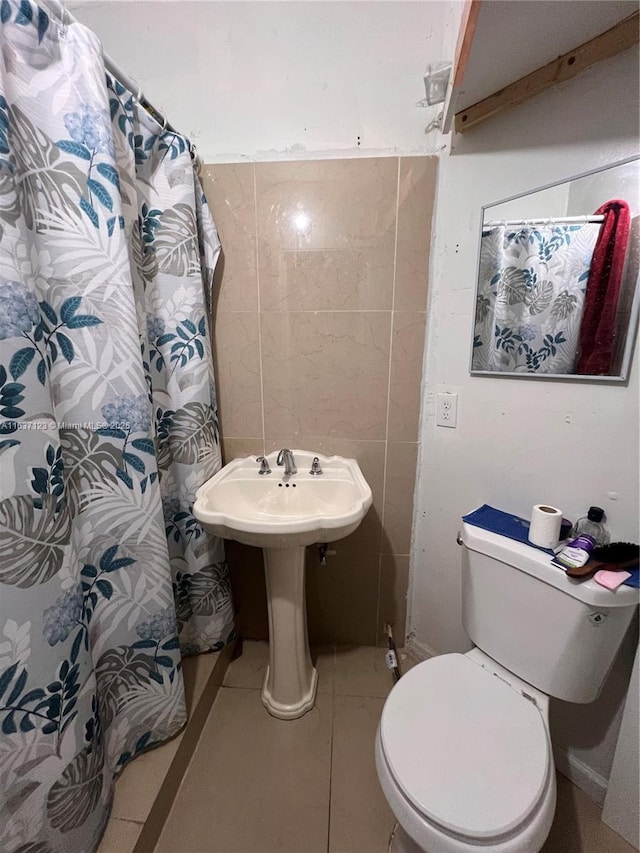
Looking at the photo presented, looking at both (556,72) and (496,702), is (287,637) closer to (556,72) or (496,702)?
(496,702)

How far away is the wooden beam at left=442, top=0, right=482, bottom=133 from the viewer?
2.12ft

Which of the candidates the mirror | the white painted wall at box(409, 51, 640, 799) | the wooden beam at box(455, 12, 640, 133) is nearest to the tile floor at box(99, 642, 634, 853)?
the white painted wall at box(409, 51, 640, 799)

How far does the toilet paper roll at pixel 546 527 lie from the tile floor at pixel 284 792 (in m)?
0.77

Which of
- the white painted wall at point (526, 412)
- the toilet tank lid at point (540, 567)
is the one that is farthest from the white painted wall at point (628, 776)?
the toilet tank lid at point (540, 567)

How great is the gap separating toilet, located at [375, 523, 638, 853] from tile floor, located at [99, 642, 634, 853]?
0.16 metres

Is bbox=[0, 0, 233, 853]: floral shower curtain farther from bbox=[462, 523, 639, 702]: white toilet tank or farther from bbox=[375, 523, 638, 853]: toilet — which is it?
bbox=[462, 523, 639, 702]: white toilet tank

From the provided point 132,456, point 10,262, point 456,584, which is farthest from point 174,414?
point 456,584

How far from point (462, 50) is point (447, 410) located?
2.84 ft

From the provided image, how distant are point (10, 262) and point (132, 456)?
1.45 feet

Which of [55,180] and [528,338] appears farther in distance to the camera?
[528,338]

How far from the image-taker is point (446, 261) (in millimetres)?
1040

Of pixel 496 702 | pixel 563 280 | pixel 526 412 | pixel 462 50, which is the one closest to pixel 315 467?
pixel 526 412

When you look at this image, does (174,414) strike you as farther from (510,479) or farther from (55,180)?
(510,479)

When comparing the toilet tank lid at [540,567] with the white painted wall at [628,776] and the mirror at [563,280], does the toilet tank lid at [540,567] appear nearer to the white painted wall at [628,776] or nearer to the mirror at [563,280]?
the white painted wall at [628,776]
